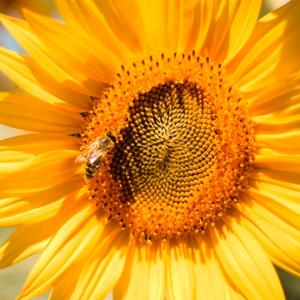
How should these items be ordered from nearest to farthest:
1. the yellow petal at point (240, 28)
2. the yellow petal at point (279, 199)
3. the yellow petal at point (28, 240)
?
the yellow petal at point (240, 28) → the yellow petal at point (279, 199) → the yellow petal at point (28, 240)

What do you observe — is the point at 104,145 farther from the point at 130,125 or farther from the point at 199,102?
the point at 199,102

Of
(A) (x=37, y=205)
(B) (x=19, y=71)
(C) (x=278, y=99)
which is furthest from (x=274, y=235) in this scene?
(B) (x=19, y=71)

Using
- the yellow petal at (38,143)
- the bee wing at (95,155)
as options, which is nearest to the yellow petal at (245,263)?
the bee wing at (95,155)

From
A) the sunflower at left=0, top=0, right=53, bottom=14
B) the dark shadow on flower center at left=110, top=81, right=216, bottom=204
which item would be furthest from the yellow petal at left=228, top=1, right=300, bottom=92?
the sunflower at left=0, top=0, right=53, bottom=14

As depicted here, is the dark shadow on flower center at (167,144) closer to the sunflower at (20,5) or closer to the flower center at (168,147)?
the flower center at (168,147)

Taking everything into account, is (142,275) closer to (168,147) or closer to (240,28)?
(168,147)

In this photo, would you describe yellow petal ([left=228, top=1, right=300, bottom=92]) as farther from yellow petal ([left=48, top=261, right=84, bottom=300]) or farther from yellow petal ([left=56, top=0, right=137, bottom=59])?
yellow petal ([left=48, top=261, right=84, bottom=300])

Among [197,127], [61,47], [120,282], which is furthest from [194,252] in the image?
[61,47]
